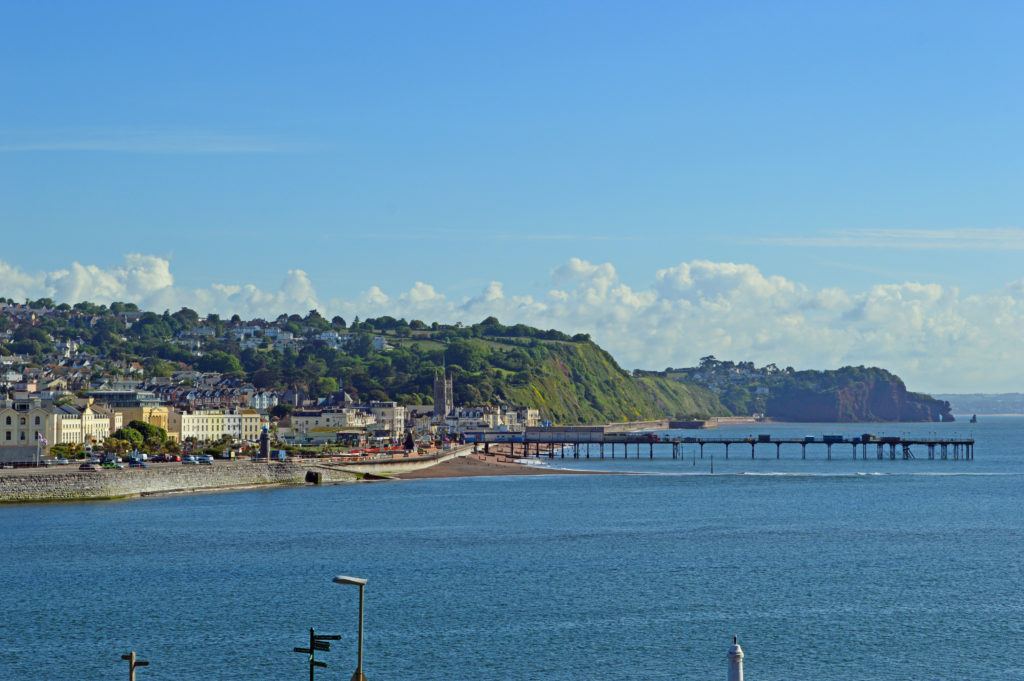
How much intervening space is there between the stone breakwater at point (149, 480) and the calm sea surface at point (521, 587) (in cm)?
239

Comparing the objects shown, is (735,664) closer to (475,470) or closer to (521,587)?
(521,587)

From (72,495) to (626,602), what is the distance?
169 ft

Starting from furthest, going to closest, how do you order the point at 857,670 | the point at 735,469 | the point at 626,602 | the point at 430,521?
the point at 735,469 → the point at 430,521 → the point at 626,602 → the point at 857,670

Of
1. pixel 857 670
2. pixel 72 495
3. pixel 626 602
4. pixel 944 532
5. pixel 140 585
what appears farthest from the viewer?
pixel 72 495

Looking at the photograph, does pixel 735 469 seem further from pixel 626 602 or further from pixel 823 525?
pixel 626 602

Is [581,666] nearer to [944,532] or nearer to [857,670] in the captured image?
[857,670]

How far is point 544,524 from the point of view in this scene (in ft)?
293

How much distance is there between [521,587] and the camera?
202 feet

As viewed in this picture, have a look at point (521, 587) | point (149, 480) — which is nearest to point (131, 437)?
point (149, 480)

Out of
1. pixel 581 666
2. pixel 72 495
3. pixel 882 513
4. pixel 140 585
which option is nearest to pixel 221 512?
pixel 72 495

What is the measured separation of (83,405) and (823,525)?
94537mm

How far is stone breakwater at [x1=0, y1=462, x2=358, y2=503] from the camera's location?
314 feet

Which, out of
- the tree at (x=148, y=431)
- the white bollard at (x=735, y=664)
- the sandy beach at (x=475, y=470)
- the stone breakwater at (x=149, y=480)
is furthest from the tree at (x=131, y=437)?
the white bollard at (x=735, y=664)

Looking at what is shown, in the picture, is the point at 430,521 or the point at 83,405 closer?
the point at 430,521
